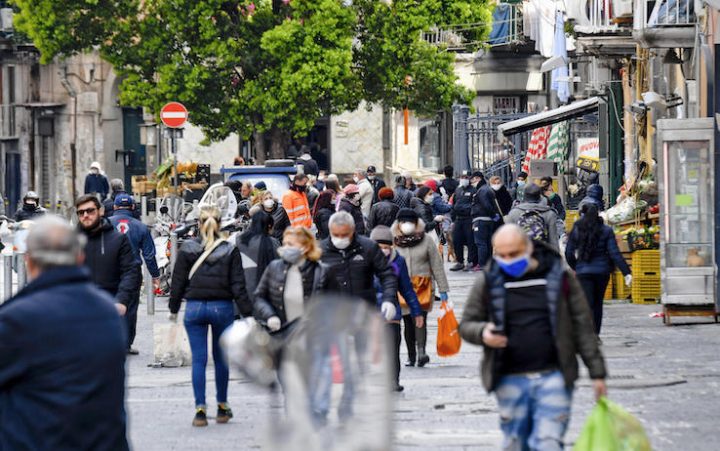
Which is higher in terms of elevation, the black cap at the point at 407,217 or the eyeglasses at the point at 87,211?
the eyeglasses at the point at 87,211

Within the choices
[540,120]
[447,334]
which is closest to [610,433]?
[447,334]

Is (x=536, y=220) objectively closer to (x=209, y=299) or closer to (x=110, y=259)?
(x=110, y=259)

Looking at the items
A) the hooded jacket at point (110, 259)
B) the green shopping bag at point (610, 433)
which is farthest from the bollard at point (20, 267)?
the green shopping bag at point (610, 433)

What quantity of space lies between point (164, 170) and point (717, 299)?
2008 cm

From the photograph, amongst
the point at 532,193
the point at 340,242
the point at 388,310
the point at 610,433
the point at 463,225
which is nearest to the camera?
the point at 610,433

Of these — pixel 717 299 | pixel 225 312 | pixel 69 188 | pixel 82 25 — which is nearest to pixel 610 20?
pixel 717 299

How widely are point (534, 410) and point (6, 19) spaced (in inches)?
1855

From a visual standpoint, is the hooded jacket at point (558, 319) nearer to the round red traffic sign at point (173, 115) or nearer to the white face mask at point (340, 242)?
the white face mask at point (340, 242)

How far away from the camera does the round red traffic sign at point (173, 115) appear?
30172 millimetres

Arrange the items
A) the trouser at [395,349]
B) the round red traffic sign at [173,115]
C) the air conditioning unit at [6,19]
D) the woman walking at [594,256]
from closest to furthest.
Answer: the trouser at [395,349] → the woman walking at [594,256] → the round red traffic sign at [173,115] → the air conditioning unit at [6,19]

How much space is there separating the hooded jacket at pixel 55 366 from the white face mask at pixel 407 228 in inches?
380

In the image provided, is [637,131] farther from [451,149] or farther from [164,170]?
[451,149]

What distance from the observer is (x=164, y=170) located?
3850cm

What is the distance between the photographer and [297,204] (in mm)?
24656
